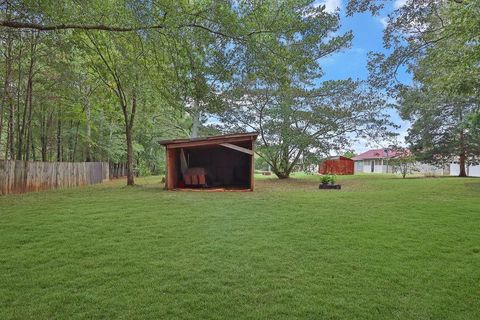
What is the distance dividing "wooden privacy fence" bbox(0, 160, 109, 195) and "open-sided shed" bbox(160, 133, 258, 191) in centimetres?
431

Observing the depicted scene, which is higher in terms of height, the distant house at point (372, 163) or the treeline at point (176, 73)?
the treeline at point (176, 73)

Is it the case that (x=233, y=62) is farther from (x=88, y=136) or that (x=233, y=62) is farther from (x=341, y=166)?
(x=341, y=166)

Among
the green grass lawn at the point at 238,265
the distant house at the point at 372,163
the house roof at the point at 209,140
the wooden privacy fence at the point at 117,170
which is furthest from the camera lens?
the distant house at the point at 372,163

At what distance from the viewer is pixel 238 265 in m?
3.38

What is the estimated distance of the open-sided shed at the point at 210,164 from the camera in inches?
428

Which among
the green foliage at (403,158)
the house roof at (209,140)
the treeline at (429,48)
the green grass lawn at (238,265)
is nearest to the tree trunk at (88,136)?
the house roof at (209,140)

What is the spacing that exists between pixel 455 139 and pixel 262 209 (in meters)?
16.1

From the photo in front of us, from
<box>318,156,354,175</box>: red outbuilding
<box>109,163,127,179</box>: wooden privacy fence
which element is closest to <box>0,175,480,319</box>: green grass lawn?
<box>109,163,127,179</box>: wooden privacy fence

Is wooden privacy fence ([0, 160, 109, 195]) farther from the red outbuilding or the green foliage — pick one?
the red outbuilding

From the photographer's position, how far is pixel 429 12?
741 cm

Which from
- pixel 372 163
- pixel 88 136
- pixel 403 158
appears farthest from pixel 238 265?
pixel 372 163

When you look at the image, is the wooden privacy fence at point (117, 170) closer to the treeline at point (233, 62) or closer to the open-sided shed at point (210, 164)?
the treeline at point (233, 62)

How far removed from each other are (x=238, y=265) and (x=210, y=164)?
36.2ft

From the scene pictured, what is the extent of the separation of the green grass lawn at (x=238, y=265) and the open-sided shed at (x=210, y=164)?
5060 mm
